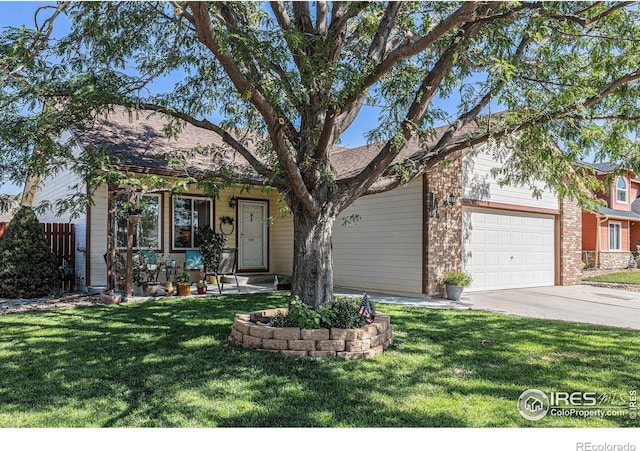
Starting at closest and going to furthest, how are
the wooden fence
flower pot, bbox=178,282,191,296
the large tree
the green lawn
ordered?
→ the green lawn
the large tree
flower pot, bbox=178,282,191,296
the wooden fence

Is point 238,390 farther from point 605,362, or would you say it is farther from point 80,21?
point 80,21

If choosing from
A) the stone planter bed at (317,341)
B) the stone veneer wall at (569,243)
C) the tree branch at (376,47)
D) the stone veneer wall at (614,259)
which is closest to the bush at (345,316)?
the stone planter bed at (317,341)

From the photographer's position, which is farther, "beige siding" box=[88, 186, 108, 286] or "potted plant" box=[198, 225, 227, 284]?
"potted plant" box=[198, 225, 227, 284]

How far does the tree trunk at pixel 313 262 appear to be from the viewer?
5637mm

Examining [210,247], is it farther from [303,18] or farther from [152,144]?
[303,18]

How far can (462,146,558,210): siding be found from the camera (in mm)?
10969

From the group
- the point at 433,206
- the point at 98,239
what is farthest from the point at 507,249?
the point at 98,239

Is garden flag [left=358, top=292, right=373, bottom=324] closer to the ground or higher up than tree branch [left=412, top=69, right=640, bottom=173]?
closer to the ground

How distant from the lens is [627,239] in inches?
886

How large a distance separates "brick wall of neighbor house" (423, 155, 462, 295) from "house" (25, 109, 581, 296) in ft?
0.08

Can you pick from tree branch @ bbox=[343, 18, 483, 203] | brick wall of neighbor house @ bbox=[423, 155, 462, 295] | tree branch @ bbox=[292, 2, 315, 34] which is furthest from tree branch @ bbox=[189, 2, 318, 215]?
brick wall of neighbor house @ bbox=[423, 155, 462, 295]

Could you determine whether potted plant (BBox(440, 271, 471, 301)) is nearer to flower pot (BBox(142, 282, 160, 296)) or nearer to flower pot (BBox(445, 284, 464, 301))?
flower pot (BBox(445, 284, 464, 301))

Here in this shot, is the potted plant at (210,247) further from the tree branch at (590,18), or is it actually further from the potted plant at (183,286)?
the tree branch at (590,18)

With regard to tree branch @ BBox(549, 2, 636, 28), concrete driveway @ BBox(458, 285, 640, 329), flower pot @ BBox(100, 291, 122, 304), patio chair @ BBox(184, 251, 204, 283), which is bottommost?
concrete driveway @ BBox(458, 285, 640, 329)
